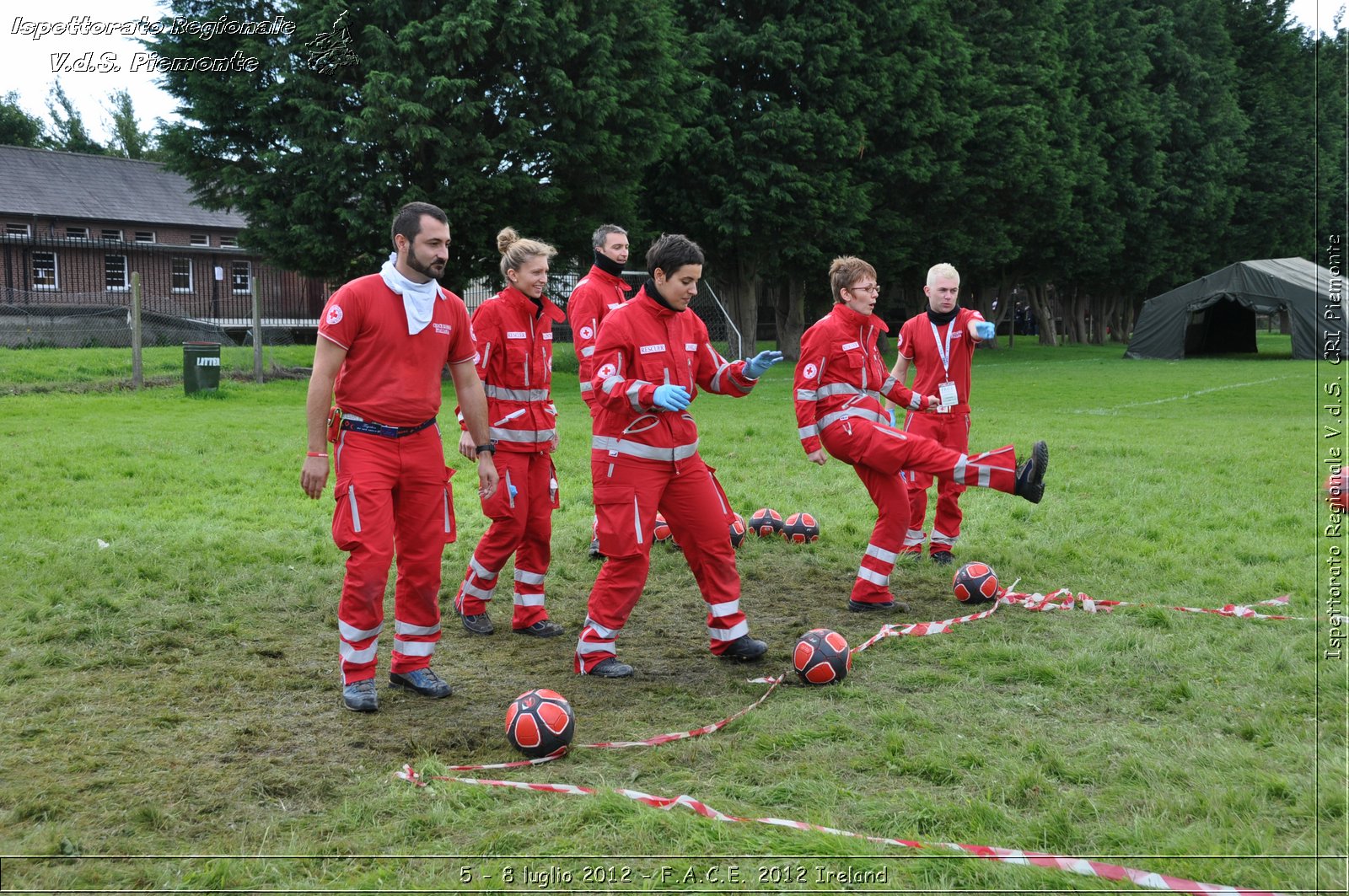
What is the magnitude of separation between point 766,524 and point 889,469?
255 centimetres

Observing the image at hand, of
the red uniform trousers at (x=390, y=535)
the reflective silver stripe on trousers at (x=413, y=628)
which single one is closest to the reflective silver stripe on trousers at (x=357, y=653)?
the red uniform trousers at (x=390, y=535)

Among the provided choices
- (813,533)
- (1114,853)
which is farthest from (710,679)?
(813,533)

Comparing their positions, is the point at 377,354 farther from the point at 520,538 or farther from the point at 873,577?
the point at 873,577

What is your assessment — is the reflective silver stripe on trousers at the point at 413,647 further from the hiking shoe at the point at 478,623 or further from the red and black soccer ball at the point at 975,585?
the red and black soccer ball at the point at 975,585

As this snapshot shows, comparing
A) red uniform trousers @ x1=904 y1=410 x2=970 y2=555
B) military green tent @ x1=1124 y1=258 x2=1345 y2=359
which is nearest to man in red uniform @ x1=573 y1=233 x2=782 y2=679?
red uniform trousers @ x1=904 y1=410 x2=970 y2=555

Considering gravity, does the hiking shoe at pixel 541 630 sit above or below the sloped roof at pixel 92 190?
below

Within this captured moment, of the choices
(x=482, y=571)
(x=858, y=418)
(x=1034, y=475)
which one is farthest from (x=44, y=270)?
(x=1034, y=475)

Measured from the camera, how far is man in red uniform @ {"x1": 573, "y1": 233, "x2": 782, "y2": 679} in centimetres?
605

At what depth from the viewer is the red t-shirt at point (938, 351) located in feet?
29.5

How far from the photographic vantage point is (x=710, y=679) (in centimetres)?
610

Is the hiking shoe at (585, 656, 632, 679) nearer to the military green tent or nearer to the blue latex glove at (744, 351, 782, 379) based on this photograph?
the blue latex glove at (744, 351, 782, 379)

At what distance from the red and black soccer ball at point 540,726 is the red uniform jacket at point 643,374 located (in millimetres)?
1505

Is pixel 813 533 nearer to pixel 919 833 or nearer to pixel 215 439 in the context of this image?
pixel 919 833

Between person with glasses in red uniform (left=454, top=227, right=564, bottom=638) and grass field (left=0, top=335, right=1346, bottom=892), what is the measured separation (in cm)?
30
